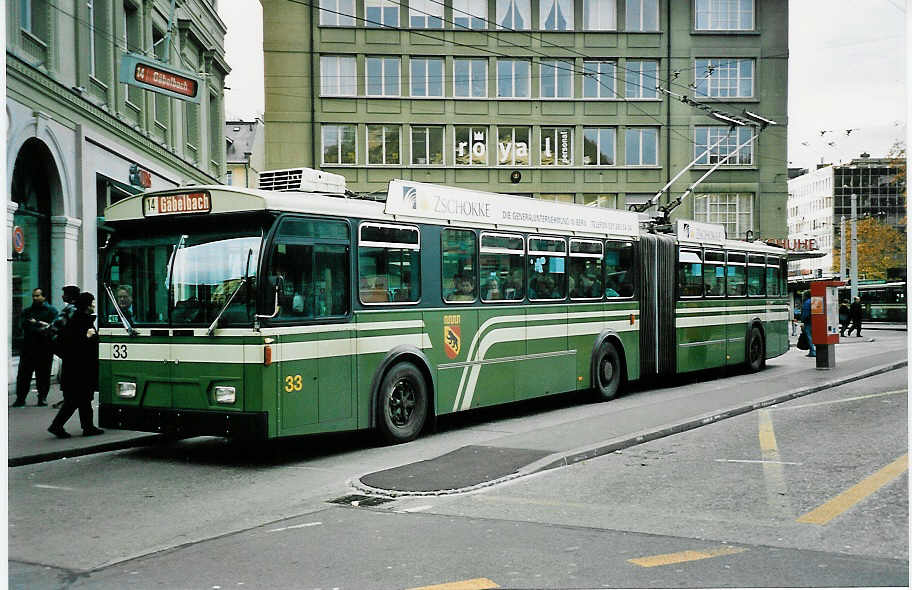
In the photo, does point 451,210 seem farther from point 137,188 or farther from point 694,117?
point 694,117

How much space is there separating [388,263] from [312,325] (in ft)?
4.88

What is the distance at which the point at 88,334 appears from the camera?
37.9 ft

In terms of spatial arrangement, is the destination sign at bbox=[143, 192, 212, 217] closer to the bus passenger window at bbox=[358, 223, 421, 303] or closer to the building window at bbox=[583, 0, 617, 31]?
the bus passenger window at bbox=[358, 223, 421, 303]

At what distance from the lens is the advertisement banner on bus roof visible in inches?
444

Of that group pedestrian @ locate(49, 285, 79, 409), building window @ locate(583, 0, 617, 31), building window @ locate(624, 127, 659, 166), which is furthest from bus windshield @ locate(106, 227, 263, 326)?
building window @ locate(624, 127, 659, 166)

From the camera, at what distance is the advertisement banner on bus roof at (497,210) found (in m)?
11.3

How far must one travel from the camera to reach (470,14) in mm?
19781

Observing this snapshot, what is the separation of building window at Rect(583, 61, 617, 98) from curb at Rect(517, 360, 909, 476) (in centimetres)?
1017

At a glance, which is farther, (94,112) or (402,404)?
(94,112)

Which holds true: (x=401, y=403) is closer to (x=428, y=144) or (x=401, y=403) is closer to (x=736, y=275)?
(x=428, y=144)

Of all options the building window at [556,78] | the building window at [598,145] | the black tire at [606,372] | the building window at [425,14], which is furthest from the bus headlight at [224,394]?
the building window at [598,145]

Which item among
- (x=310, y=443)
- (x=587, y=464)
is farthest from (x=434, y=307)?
(x=587, y=464)

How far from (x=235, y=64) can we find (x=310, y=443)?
720 cm

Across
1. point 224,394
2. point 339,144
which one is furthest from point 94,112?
point 224,394
